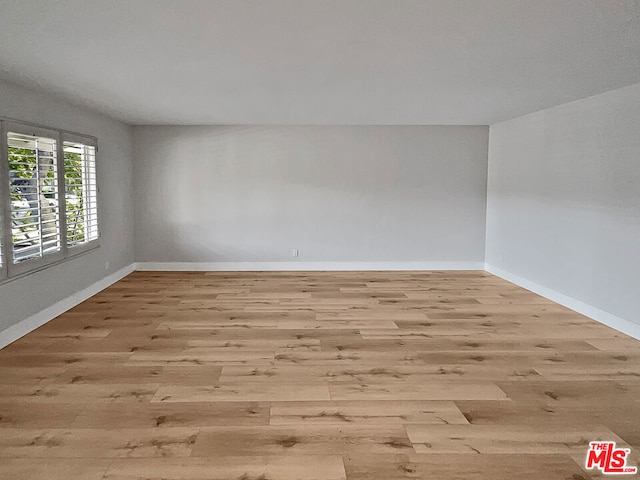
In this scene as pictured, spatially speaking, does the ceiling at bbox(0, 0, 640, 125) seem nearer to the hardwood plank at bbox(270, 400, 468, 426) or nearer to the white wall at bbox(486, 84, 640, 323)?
the white wall at bbox(486, 84, 640, 323)

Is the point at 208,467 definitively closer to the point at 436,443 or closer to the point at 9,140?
the point at 436,443

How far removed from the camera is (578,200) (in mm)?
5207

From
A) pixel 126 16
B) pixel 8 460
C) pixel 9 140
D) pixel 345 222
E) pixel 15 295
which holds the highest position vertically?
pixel 126 16

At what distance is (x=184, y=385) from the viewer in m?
3.28

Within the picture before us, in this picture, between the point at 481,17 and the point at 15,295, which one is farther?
the point at 15,295

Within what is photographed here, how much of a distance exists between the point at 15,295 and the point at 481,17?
4.21 meters

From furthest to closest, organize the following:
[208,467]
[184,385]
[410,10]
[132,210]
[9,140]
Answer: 1. [132,210]
2. [9,140]
3. [184,385]
4. [410,10]
5. [208,467]

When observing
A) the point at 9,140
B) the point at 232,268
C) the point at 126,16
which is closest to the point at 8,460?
the point at 126,16

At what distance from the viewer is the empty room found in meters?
2.54

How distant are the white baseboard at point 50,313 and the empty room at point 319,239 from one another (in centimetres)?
3

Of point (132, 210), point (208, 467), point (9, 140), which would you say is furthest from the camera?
point (132, 210)

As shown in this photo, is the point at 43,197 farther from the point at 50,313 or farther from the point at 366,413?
the point at 366,413

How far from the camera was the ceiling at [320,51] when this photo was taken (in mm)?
2498

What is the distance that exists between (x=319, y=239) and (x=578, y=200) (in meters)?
3.74
